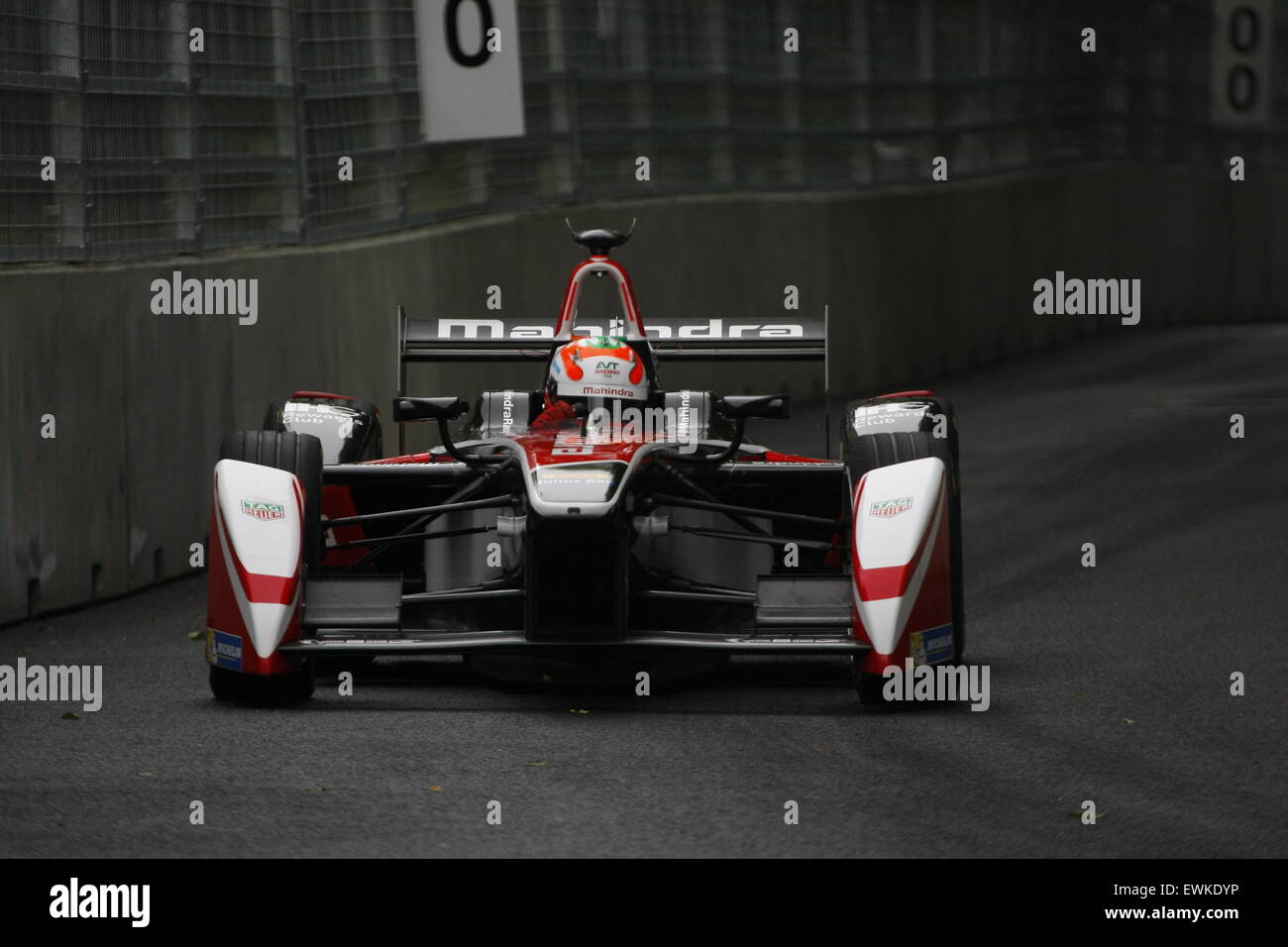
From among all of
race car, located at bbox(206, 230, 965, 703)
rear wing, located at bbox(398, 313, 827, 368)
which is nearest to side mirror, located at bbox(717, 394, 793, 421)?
race car, located at bbox(206, 230, 965, 703)

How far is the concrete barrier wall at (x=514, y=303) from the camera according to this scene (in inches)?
420

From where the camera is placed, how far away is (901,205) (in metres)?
22.6

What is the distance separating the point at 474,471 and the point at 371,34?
21.5 ft

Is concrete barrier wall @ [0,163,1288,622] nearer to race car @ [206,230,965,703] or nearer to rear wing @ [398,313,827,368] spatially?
race car @ [206,230,965,703]

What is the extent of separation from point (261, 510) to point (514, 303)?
334 inches

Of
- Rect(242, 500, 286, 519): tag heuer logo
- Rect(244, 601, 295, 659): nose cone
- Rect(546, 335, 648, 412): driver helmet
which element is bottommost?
Rect(244, 601, 295, 659): nose cone

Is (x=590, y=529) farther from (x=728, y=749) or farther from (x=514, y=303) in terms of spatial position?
(x=514, y=303)

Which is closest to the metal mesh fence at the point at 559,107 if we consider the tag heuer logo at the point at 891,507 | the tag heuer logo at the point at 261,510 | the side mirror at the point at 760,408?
the tag heuer logo at the point at 261,510

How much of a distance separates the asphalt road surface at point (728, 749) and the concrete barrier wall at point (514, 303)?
0.54 meters

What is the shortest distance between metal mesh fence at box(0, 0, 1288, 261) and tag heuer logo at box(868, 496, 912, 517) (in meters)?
4.30

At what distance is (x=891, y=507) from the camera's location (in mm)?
8383

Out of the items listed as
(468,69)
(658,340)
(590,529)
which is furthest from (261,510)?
(468,69)

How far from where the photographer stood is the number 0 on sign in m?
14.6
